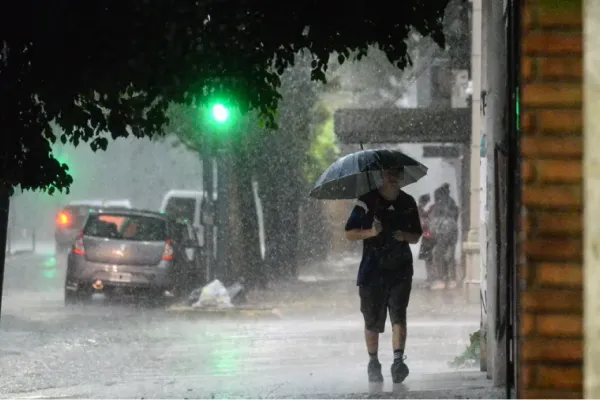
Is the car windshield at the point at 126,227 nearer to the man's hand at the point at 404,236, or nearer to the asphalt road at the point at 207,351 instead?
the asphalt road at the point at 207,351

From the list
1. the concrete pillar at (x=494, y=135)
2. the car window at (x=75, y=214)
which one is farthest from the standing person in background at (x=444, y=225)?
the car window at (x=75, y=214)

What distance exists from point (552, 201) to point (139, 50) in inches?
204

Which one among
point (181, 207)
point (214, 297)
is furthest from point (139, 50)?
point (181, 207)

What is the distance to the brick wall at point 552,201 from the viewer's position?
3443 millimetres

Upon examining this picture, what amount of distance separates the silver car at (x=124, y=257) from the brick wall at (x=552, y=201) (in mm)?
16015

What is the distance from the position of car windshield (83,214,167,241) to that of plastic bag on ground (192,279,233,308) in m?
1.39

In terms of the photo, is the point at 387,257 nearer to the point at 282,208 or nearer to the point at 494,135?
the point at 494,135

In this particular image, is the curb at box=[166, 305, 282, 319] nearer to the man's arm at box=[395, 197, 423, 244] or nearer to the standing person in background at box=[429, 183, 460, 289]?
the standing person in background at box=[429, 183, 460, 289]

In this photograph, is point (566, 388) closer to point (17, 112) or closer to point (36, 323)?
point (17, 112)

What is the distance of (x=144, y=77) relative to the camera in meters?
8.25

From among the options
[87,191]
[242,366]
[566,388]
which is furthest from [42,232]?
[566,388]

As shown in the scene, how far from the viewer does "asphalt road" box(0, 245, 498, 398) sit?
32.0ft

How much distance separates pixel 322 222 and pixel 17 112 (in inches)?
1277

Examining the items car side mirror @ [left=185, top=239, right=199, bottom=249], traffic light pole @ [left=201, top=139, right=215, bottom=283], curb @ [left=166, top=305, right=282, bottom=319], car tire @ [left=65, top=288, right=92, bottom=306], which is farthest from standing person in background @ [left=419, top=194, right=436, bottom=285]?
car tire @ [left=65, top=288, right=92, bottom=306]
